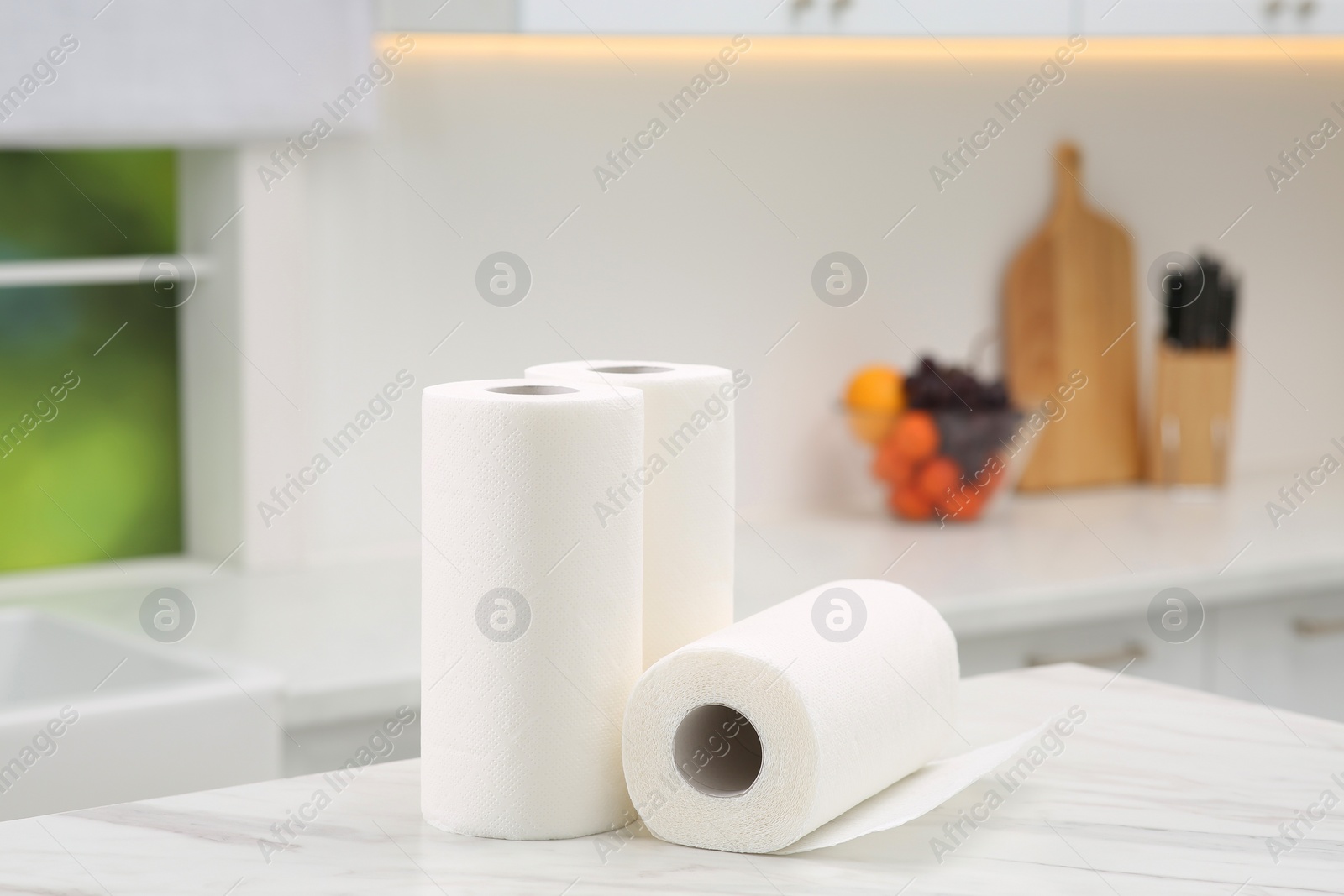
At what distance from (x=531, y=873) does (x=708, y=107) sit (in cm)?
161

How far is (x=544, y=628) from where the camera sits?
79 centimetres

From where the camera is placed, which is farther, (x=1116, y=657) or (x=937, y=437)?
(x=937, y=437)

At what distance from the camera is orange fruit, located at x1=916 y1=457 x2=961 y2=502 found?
227 cm

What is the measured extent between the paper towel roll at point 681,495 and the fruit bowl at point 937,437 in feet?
4.54

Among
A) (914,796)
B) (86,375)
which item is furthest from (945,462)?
(914,796)

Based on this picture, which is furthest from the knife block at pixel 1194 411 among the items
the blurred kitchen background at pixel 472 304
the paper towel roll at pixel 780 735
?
the paper towel roll at pixel 780 735

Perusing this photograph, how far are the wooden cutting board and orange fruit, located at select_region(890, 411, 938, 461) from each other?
290 millimetres

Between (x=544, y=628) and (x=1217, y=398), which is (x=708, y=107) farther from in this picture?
(x=544, y=628)

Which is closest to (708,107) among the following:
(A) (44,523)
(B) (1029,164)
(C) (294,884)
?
(B) (1029,164)

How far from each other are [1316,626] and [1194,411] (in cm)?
50

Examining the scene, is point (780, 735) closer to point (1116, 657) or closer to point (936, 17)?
point (1116, 657)

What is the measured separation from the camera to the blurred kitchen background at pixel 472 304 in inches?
64.8

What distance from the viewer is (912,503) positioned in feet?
7.49

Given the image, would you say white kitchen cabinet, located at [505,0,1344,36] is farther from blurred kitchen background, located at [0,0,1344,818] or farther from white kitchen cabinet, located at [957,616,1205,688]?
white kitchen cabinet, located at [957,616,1205,688]
